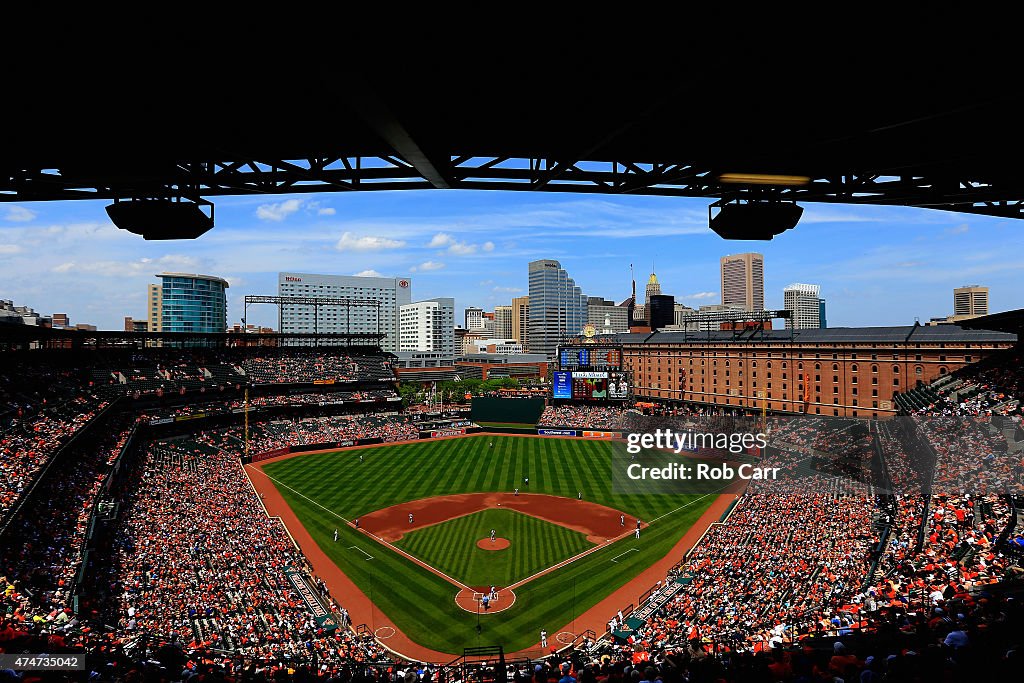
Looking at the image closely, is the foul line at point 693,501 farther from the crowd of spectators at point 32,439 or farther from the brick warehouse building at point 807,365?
the brick warehouse building at point 807,365

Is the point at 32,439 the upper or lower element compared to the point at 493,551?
upper

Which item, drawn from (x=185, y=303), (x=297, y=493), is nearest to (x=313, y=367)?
(x=297, y=493)

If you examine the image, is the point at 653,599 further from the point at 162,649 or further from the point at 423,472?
the point at 423,472

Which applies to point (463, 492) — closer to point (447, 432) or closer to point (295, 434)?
point (447, 432)

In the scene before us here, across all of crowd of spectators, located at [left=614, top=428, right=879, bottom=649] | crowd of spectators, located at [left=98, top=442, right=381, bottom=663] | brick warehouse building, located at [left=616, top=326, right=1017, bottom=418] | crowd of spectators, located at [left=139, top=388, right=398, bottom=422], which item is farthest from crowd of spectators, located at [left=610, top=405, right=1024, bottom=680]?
crowd of spectators, located at [left=139, top=388, right=398, bottom=422]

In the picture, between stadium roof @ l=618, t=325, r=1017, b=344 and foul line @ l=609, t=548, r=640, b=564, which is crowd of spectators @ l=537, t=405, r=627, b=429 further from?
foul line @ l=609, t=548, r=640, b=564

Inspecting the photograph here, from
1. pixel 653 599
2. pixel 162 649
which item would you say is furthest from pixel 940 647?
pixel 653 599
